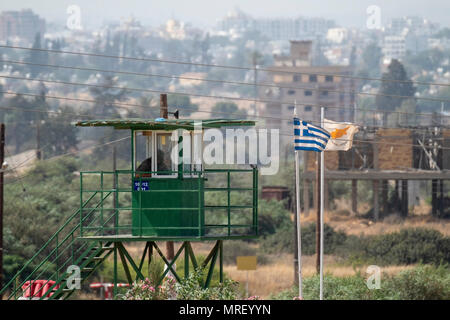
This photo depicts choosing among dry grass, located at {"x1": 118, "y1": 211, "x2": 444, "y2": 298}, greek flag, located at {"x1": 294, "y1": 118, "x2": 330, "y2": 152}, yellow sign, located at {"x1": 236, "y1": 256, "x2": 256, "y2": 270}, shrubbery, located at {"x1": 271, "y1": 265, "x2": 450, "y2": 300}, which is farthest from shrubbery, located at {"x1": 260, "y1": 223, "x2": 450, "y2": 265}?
greek flag, located at {"x1": 294, "y1": 118, "x2": 330, "y2": 152}

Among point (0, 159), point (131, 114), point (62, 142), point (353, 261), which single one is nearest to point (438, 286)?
point (353, 261)

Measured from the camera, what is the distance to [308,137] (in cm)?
3488

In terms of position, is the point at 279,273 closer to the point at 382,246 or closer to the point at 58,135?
the point at 382,246

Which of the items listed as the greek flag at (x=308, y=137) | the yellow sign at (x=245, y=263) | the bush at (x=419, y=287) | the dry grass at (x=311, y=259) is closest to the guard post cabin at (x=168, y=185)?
the greek flag at (x=308, y=137)

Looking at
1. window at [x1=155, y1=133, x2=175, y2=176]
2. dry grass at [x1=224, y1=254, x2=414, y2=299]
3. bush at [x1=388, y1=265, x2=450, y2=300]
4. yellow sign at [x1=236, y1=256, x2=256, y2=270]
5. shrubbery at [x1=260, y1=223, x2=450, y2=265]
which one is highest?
window at [x1=155, y1=133, x2=175, y2=176]

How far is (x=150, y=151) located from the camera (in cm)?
2764

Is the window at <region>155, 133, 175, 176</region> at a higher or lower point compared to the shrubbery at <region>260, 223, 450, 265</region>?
higher

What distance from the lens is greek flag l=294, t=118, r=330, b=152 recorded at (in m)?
34.7

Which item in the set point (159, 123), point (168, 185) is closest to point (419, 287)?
point (168, 185)

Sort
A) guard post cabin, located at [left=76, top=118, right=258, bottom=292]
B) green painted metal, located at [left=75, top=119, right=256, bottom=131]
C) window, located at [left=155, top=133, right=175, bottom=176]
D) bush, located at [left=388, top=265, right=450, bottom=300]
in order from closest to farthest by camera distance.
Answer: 1. green painted metal, located at [left=75, top=119, right=256, bottom=131]
2. guard post cabin, located at [left=76, top=118, right=258, bottom=292]
3. window, located at [left=155, top=133, right=175, bottom=176]
4. bush, located at [left=388, top=265, right=450, bottom=300]

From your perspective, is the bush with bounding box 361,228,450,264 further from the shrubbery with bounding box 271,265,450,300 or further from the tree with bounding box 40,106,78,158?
the tree with bounding box 40,106,78,158

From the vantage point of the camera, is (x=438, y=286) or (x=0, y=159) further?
(x=438, y=286)

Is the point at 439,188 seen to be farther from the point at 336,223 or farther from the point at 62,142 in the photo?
the point at 62,142

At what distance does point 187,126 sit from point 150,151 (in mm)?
1469
